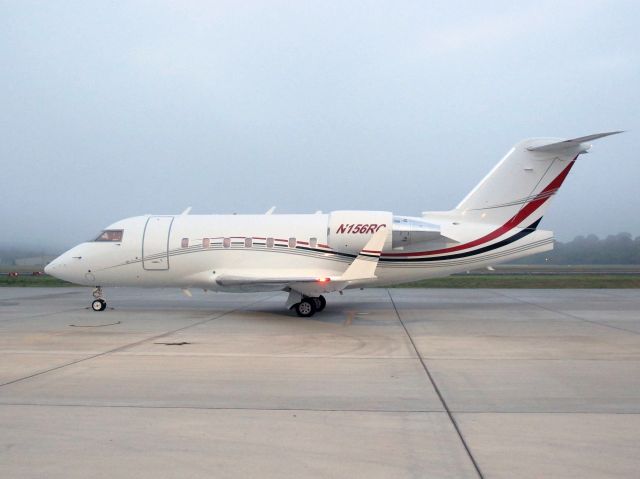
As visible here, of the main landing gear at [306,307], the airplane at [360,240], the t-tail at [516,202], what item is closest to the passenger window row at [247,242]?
the airplane at [360,240]

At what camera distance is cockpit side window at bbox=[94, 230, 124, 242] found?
17895 millimetres

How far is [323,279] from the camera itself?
14.6m

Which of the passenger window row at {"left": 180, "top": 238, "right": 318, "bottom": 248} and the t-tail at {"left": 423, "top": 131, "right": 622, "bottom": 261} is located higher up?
the t-tail at {"left": 423, "top": 131, "right": 622, "bottom": 261}

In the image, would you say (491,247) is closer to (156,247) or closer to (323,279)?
(323,279)

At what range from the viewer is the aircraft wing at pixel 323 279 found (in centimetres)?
1415

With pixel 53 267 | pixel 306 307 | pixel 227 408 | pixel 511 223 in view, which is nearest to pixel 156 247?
pixel 53 267

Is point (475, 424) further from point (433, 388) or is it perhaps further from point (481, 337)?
point (481, 337)

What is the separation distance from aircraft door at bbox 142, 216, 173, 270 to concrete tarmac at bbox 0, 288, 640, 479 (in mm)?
3478

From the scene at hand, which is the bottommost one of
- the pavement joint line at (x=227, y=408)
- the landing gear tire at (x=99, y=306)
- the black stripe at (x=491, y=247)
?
the landing gear tire at (x=99, y=306)

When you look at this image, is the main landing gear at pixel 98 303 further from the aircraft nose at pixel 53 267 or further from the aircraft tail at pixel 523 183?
the aircraft tail at pixel 523 183

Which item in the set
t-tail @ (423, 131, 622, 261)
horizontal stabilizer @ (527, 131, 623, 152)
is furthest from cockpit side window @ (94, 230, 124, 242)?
horizontal stabilizer @ (527, 131, 623, 152)

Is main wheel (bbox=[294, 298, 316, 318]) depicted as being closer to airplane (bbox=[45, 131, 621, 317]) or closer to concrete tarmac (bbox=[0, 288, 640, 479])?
airplane (bbox=[45, 131, 621, 317])

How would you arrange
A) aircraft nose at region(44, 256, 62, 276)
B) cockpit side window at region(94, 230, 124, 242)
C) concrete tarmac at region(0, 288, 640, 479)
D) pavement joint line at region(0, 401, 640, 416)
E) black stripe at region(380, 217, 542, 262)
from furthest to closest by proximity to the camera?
aircraft nose at region(44, 256, 62, 276), cockpit side window at region(94, 230, 124, 242), black stripe at region(380, 217, 542, 262), pavement joint line at region(0, 401, 640, 416), concrete tarmac at region(0, 288, 640, 479)

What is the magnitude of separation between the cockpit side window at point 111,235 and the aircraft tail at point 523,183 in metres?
11.3
